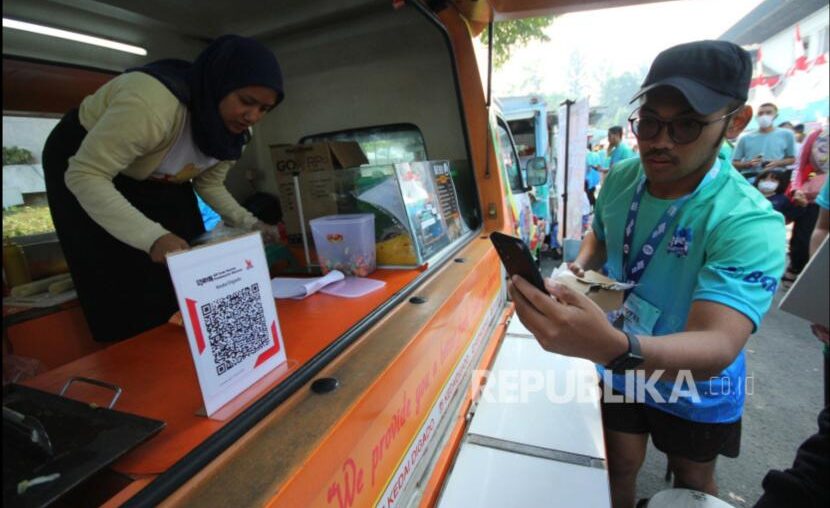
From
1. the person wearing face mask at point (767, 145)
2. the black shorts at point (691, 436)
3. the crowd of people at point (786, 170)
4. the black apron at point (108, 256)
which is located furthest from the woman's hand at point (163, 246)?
the person wearing face mask at point (767, 145)

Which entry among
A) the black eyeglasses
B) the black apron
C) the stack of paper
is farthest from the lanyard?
the black apron

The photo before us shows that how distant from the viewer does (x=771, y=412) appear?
277 cm

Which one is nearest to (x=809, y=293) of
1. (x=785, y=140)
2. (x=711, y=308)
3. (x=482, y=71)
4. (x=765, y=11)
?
(x=711, y=308)

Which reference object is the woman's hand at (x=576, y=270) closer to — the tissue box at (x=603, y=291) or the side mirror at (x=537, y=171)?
the tissue box at (x=603, y=291)

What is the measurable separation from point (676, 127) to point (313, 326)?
1282mm

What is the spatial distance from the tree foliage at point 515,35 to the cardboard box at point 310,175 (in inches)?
255

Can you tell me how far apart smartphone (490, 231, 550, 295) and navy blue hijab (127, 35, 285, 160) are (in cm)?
101

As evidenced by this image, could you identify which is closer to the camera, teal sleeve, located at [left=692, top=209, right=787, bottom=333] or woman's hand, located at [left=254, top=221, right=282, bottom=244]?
teal sleeve, located at [left=692, top=209, right=787, bottom=333]

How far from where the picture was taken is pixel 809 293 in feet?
2.25

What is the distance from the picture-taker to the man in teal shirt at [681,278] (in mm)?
1023

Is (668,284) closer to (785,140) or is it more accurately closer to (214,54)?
(214,54)

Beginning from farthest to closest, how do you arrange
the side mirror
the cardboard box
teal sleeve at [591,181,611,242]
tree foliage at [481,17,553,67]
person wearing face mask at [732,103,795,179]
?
tree foliage at [481,17,553,67] < person wearing face mask at [732,103,795,179] < the side mirror < the cardboard box < teal sleeve at [591,181,611,242]

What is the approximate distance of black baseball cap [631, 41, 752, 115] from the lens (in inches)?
45.4

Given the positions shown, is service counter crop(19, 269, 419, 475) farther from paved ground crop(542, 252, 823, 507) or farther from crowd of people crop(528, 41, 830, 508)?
paved ground crop(542, 252, 823, 507)
